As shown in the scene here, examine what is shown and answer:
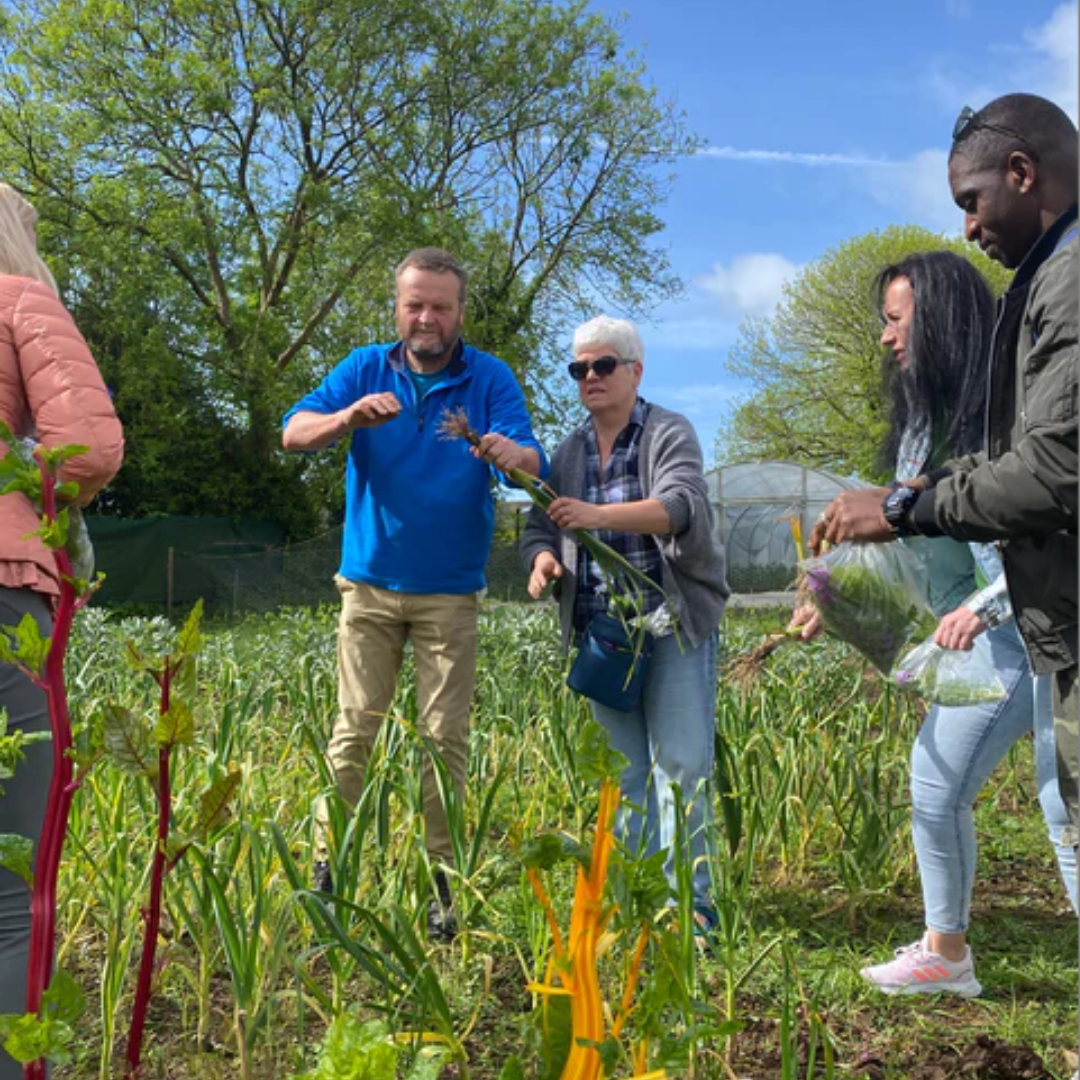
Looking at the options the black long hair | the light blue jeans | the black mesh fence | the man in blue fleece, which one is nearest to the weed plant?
the man in blue fleece

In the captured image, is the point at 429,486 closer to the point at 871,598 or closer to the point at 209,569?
the point at 871,598

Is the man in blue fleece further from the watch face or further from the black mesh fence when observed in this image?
the black mesh fence

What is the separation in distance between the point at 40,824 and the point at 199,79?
18.4 meters

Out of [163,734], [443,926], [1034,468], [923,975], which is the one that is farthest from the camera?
[443,926]

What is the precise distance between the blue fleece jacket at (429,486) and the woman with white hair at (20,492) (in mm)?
1183

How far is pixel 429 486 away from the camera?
2.99m

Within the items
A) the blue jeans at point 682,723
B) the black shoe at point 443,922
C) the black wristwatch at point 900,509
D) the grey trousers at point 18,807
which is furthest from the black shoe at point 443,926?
the black wristwatch at point 900,509

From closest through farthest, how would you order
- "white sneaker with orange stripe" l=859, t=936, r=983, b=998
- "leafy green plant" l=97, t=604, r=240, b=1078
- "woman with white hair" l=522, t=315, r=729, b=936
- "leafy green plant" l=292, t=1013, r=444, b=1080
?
1. "leafy green plant" l=292, t=1013, r=444, b=1080
2. "leafy green plant" l=97, t=604, r=240, b=1078
3. "white sneaker with orange stripe" l=859, t=936, r=983, b=998
4. "woman with white hair" l=522, t=315, r=729, b=936

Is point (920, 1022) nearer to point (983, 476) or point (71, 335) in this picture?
point (983, 476)

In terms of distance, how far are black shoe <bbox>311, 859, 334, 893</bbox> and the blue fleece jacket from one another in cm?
67

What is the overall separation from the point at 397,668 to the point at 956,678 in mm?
1375

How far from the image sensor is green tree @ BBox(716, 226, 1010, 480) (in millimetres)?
28312

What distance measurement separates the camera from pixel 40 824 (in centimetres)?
176

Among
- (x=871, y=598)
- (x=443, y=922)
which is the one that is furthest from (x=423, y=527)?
(x=871, y=598)
